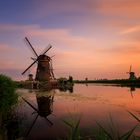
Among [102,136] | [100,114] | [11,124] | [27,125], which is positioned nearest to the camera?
[102,136]

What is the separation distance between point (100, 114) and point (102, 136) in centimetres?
2226

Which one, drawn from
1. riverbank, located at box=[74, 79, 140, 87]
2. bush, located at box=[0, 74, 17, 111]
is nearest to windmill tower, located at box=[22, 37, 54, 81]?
riverbank, located at box=[74, 79, 140, 87]

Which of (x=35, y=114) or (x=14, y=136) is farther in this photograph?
(x=35, y=114)

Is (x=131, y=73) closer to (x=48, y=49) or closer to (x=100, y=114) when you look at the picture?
(x=48, y=49)

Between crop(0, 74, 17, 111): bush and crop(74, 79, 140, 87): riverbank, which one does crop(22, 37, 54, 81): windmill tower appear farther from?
crop(0, 74, 17, 111): bush

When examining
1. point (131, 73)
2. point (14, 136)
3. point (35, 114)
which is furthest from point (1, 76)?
point (131, 73)

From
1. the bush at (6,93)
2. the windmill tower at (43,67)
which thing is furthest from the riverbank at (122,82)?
the bush at (6,93)

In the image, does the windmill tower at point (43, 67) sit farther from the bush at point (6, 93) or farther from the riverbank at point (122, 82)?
the bush at point (6, 93)

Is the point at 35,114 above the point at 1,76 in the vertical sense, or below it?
below

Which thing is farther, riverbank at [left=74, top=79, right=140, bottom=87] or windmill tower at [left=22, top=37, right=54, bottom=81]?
riverbank at [left=74, top=79, right=140, bottom=87]

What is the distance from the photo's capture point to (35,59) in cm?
8144

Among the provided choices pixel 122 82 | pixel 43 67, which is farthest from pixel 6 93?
pixel 122 82

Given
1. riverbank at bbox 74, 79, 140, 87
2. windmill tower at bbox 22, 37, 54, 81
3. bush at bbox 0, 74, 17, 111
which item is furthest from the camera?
riverbank at bbox 74, 79, 140, 87

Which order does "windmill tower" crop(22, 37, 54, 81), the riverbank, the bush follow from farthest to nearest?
1. the riverbank
2. "windmill tower" crop(22, 37, 54, 81)
3. the bush
